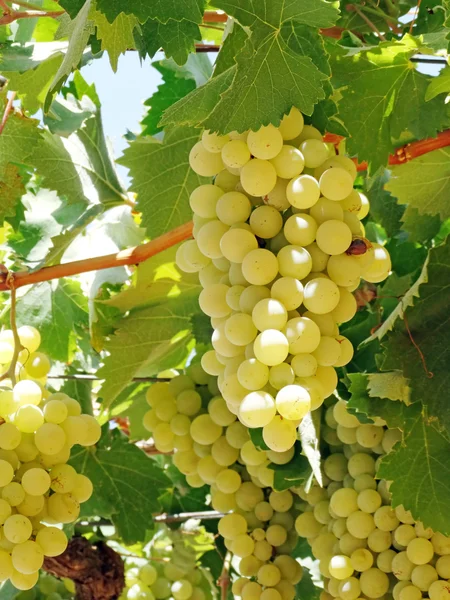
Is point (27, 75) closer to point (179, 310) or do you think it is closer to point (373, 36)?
point (179, 310)

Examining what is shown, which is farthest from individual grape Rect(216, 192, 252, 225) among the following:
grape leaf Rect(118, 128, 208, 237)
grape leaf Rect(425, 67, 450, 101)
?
grape leaf Rect(118, 128, 208, 237)

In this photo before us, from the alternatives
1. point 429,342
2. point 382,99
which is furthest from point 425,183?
point 429,342

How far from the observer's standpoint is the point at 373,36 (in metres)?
1.78

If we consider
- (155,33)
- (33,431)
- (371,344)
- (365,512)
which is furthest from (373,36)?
(33,431)

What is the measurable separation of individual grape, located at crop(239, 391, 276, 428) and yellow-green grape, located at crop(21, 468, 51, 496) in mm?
430

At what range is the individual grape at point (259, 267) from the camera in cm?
99

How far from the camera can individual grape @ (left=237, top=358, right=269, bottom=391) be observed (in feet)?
3.07

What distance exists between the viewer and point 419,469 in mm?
1383

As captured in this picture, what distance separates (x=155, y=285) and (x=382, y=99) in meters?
0.61

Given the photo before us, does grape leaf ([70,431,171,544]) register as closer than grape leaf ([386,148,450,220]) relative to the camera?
No

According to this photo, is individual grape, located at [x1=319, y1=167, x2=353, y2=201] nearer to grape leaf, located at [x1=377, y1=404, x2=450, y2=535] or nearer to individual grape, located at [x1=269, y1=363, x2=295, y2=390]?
individual grape, located at [x1=269, y1=363, x2=295, y2=390]

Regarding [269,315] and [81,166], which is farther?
[81,166]

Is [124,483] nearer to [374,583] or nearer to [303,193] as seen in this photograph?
[374,583]

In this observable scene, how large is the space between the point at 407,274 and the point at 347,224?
31.1 inches
